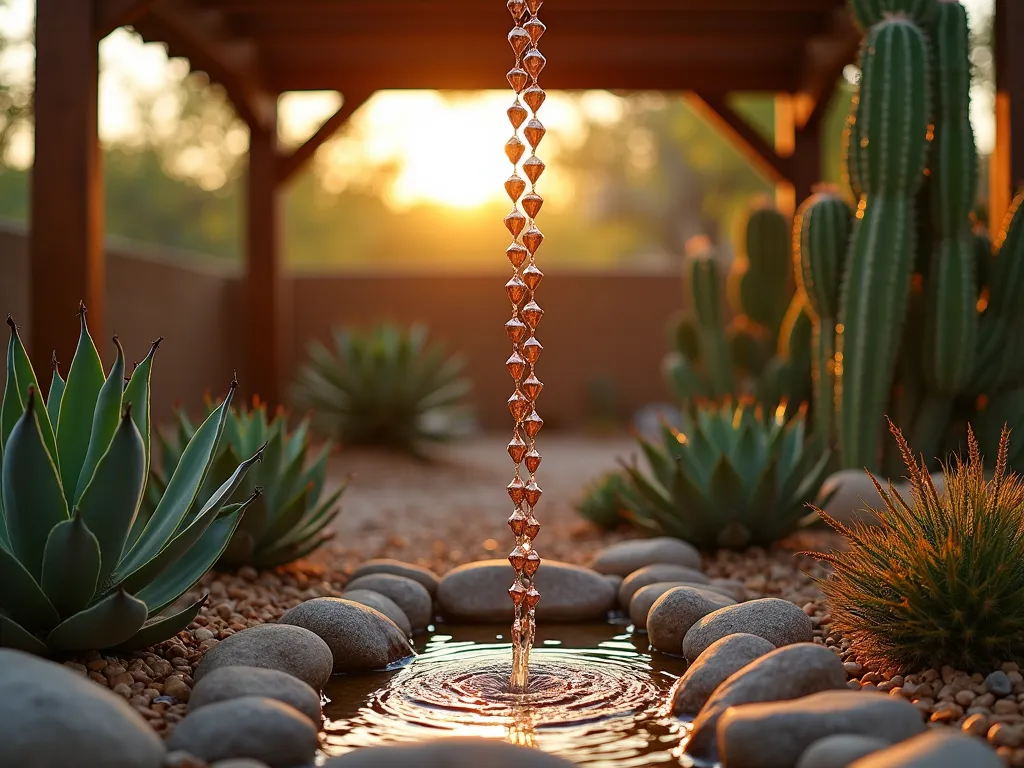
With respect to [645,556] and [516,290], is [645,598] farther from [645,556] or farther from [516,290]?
[516,290]

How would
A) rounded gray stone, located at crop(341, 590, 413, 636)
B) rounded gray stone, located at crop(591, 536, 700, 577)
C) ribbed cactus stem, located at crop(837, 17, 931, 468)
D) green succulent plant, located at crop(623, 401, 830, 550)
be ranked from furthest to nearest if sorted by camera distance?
ribbed cactus stem, located at crop(837, 17, 931, 468) < green succulent plant, located at crop(623, 401, 830, 550) < rounded gray stone, located at crop(591, 536, 700, 577) < rounded gray stone, located at crop(341, 590, 413, 636)

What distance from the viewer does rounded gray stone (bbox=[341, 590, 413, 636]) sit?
422 centimetres

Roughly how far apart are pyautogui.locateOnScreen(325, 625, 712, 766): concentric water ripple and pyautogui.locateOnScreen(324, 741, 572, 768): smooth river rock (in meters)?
0.44

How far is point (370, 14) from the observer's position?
8.55m

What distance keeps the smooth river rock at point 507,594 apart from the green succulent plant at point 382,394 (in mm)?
5827

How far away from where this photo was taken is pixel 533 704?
335 centimetres

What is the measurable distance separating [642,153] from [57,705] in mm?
35211

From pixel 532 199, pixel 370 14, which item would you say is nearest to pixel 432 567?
pixel 532 199

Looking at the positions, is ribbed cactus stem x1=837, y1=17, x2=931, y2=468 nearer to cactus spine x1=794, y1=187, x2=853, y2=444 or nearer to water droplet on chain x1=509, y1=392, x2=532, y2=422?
cactus spine x1=794, y1=187, x2=853, y2=444

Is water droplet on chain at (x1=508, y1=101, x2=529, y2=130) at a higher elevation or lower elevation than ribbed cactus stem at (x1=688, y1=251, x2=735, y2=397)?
higher

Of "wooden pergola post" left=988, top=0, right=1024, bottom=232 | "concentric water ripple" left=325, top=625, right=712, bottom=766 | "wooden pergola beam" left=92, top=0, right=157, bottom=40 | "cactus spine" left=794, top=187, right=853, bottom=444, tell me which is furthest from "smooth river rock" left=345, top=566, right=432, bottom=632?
"wooden pergola post" left=988, top=0, right=1024, bottom=232

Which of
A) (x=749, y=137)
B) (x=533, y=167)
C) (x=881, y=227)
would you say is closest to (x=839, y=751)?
(x=533, y=167)

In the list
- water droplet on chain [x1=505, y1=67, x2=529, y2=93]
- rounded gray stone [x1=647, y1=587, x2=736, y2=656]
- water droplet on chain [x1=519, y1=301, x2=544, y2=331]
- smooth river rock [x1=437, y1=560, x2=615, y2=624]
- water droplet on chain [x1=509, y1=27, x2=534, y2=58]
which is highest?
water droplet on chain [x1=509, y1=27, x2=534, y2=58]

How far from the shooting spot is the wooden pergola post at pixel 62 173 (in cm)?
606
